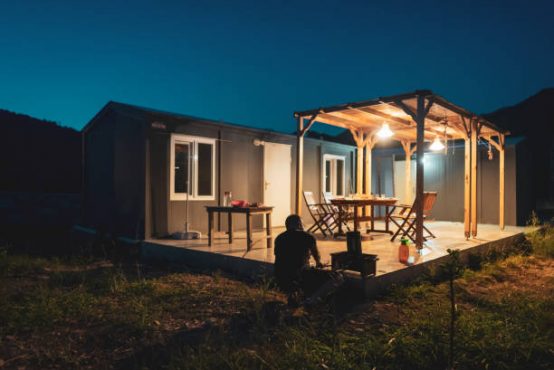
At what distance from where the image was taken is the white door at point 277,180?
953cm

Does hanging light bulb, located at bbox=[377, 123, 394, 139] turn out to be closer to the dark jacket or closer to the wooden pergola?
the wooden pergola

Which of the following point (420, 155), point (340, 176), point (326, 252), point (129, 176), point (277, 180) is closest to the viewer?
point (420, 155)

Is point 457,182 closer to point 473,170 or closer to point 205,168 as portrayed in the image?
point 473,170

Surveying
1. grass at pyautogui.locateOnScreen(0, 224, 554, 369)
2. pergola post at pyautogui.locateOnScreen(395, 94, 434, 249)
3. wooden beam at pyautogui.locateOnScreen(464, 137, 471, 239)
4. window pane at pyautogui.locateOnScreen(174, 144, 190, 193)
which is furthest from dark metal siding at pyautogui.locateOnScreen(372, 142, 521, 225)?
window pane at pyautogui.locateOnScreen(174, 144, 190, 193)

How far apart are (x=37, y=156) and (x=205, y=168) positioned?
68.2 ft

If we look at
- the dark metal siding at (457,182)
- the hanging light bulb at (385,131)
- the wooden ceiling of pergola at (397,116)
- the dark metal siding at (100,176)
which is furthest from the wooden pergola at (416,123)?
the dark metal siding at (100,176)

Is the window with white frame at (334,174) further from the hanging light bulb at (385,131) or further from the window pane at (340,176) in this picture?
the hanging light bulb at (385,131)

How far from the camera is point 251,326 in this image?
10.8ft

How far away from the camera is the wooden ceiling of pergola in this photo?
6273 millimetres

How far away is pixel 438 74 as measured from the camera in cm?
6656

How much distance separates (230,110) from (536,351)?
294 feet

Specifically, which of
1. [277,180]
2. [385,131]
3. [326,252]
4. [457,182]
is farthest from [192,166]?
[457,182]

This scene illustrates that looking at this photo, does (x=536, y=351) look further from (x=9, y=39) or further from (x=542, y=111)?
(x=9, y=39)

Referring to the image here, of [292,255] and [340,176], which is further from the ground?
[340,176]
